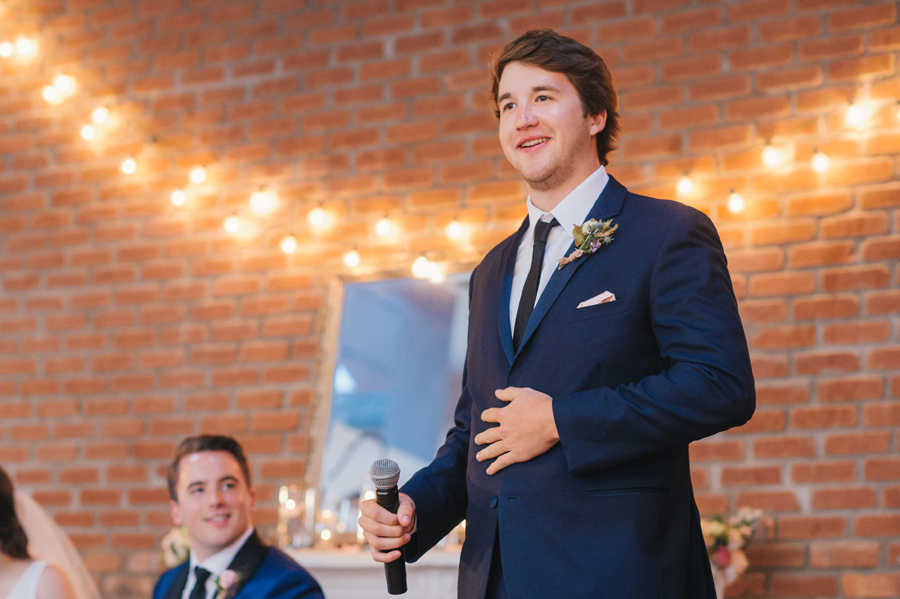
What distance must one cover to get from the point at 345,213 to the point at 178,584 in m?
1.62

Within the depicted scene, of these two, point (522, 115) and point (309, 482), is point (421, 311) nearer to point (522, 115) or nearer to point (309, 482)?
point (309, 482)

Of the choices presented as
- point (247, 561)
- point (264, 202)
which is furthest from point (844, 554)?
point (264, 202)

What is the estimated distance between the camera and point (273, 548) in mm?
2854

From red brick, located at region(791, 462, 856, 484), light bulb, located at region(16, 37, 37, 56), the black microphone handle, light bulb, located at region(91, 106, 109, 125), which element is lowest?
red brick, located at region(791, 462, 856, 484)

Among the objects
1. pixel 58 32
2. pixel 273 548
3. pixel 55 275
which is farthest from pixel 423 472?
pixel 58 32

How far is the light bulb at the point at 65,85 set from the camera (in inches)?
169

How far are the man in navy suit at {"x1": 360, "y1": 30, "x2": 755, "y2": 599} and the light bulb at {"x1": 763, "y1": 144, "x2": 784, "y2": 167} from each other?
1829 mm

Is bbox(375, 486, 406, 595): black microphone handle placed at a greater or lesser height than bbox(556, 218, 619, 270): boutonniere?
lesser

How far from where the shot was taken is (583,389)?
145 centimetres

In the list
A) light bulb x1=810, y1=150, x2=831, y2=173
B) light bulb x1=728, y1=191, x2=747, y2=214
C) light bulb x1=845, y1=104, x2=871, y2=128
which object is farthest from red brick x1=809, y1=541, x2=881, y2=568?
light bulb x1=845, y1=104, x2=871, y2=128

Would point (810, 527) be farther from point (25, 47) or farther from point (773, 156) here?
point (25, 47)

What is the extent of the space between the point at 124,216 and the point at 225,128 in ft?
2.03

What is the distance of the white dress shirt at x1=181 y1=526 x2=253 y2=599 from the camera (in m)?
2.81

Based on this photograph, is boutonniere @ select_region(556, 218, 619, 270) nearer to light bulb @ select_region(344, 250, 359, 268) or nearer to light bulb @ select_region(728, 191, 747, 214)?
light bulb @ select_region(728, 191, 747, 214)
